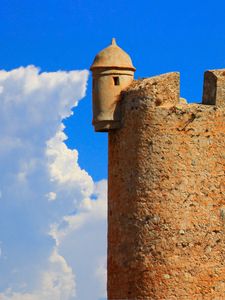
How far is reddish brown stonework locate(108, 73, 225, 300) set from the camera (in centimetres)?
2550

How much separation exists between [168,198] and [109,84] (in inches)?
122

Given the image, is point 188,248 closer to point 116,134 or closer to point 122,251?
point 122,251

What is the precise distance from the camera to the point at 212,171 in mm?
26047

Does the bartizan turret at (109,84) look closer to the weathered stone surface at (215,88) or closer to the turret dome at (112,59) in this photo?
the turret dome at (112,59)

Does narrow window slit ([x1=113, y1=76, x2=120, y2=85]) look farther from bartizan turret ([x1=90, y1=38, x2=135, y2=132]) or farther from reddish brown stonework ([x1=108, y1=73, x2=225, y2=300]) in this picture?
reddish brown stonework ([x1=108, y1=73, x2=225, y2=300])

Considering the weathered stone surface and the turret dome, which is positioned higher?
the turret dome

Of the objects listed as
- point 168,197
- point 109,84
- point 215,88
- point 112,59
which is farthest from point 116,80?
point 168,197

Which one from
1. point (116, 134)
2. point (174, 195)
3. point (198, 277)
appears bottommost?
point (198, 277)

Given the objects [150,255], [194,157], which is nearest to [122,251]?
[150,255]

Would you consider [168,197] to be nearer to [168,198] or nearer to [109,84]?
[168,198]

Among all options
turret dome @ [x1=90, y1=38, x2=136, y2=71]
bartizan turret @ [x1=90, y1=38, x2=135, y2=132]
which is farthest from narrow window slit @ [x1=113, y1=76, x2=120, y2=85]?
turret dome @ [x1=90, y1=38, x2=136, y2=71]

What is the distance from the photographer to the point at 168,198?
1008 inches

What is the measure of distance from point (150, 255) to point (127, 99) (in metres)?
3.68

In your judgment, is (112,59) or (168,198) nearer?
(168,198)
